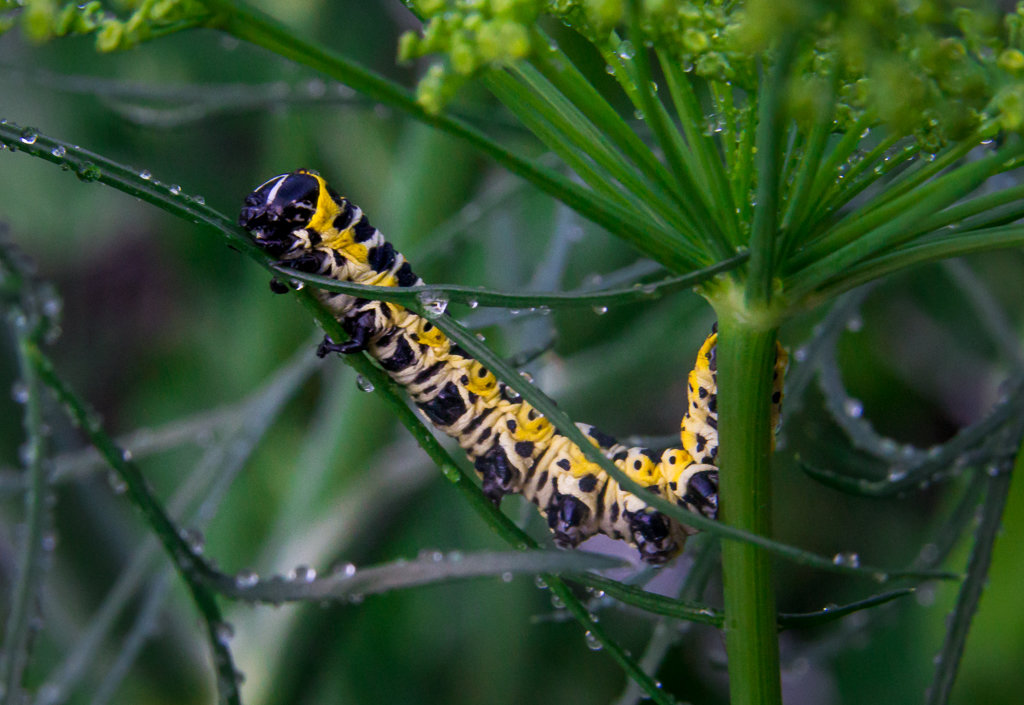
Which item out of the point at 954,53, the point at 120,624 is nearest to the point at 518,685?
the point at 120,624

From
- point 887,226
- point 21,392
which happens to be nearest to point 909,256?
point 887,226

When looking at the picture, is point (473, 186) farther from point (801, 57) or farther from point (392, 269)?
point (801, 57)

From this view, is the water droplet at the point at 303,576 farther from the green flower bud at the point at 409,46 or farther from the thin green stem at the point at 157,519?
the green flower bud at the point at 409,46

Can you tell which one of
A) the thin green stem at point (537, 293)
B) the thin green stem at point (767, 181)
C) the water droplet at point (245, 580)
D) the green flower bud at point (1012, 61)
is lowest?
the green flower bud at point (1012, 61)

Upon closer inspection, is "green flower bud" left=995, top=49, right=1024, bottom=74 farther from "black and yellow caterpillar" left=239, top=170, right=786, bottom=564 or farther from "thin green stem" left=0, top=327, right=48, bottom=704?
"thin green stem" left=0, top=327, right=48, bottom=704

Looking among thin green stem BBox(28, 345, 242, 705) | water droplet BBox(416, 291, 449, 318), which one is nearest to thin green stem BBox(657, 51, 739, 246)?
water droplet BBox(416, 291, 449, 318)

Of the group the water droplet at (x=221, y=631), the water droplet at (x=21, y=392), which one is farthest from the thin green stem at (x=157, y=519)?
the water droplet at (x=21, y=392)

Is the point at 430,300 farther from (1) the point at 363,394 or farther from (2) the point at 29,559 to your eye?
(1) the point at 363,394

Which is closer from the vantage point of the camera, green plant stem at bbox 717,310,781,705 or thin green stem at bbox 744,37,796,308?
thin green stem at bbox 744,37,796,308
